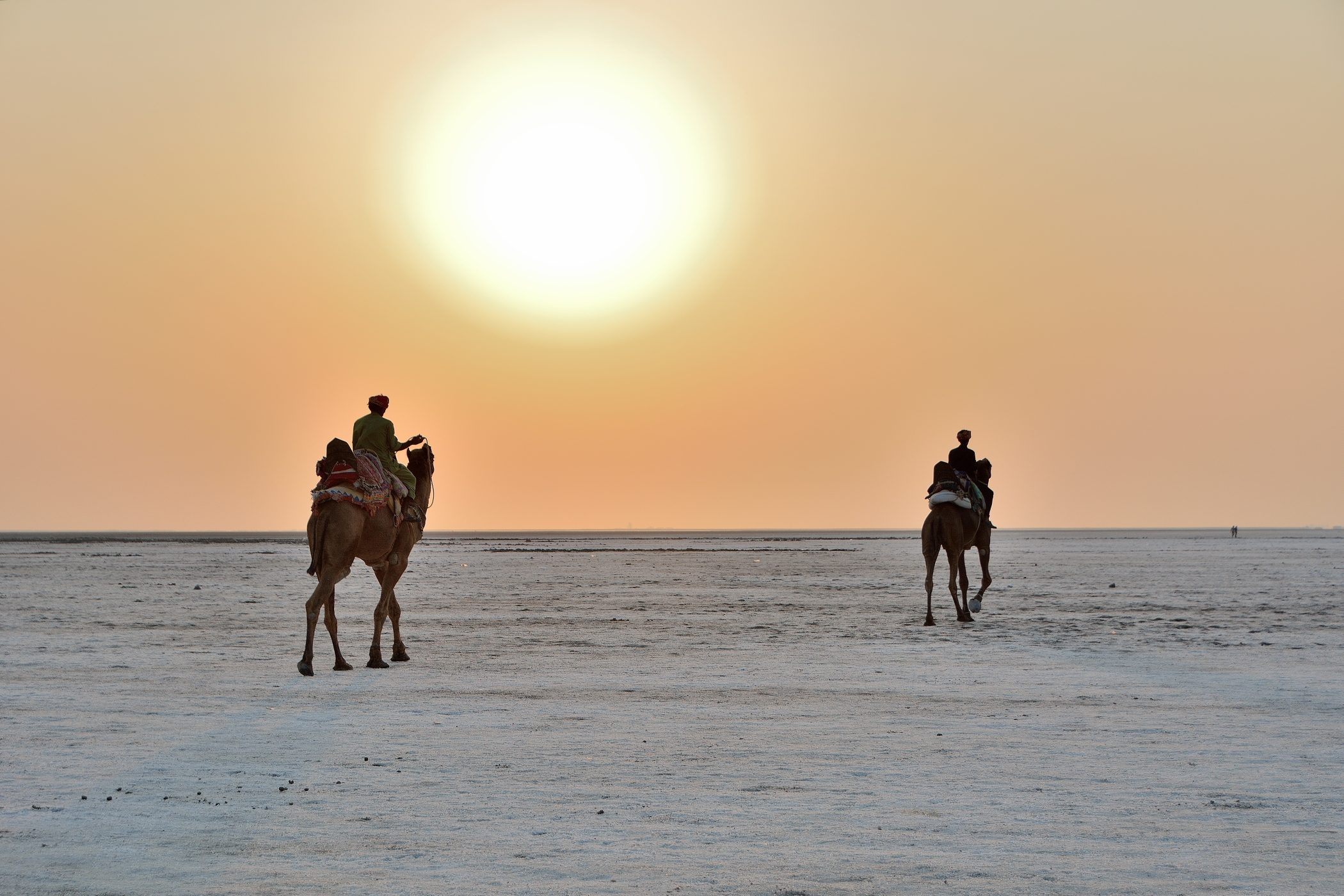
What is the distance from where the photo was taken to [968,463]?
21984mm

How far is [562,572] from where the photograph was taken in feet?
150

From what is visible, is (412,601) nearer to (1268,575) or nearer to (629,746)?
(629,746)

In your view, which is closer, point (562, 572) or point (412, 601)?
point (412, 601)

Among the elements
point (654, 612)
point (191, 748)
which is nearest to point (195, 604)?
point (654, 612)

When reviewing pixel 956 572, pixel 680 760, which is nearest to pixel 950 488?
pixel 956 572

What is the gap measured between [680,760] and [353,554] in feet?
23.1

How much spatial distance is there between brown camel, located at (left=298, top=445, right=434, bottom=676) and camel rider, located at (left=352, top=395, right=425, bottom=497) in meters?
0.66

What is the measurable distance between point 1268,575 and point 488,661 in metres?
31.7

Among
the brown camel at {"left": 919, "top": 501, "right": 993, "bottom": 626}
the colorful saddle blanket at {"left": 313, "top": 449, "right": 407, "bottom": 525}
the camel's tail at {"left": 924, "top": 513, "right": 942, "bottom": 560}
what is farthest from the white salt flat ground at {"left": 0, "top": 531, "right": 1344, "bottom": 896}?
the colorful saddle blanket at {"left": 313, "top": 449, "right": 407, "bottom": 525}

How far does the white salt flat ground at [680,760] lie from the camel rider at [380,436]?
265 cm

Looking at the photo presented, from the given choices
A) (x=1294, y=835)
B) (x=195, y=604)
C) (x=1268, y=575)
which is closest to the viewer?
(x=1294, y=835)

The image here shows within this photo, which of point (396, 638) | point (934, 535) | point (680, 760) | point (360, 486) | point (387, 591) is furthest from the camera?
point (934, 535)

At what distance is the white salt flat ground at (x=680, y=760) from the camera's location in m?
6.26

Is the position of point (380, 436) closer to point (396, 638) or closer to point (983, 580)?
point (396, 638)
